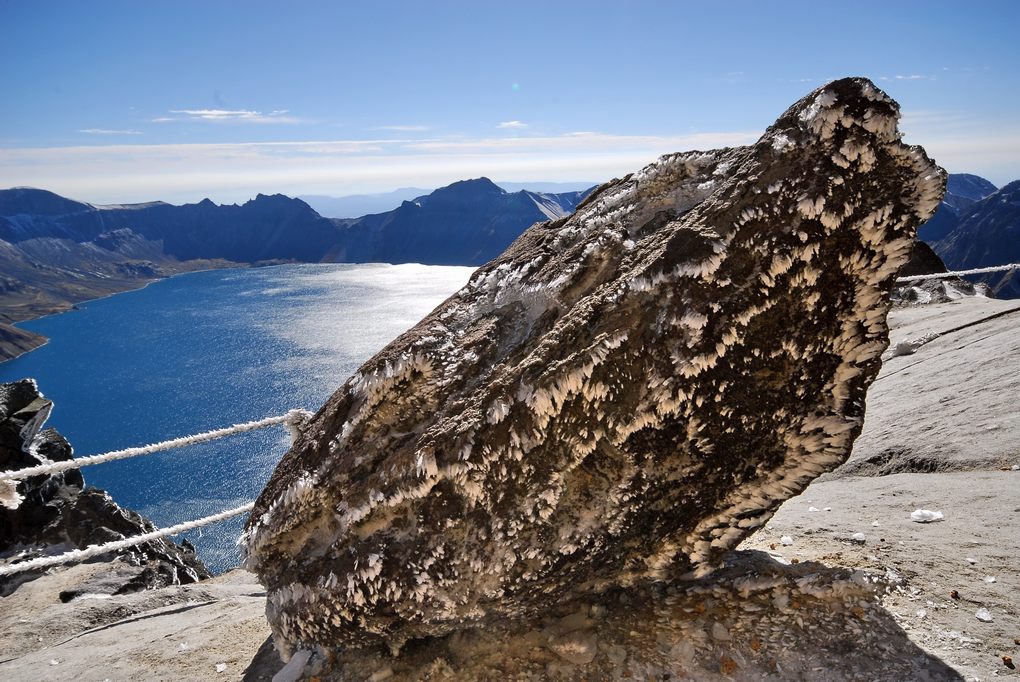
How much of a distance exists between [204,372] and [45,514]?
62.7 m

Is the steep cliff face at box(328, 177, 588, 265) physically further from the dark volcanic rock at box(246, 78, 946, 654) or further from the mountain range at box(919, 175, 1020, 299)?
the dark volcanic rock at box(246, 78, 946, 654)

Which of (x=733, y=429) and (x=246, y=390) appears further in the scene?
(x=246, y=390)

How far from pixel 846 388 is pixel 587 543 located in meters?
1.76

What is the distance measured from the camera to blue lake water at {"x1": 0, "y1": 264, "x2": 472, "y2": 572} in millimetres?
44969

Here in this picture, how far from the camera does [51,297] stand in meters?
150

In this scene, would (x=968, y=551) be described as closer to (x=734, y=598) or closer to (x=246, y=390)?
(x=734, y=598)

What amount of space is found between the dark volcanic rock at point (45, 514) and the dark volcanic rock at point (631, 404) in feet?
28.5

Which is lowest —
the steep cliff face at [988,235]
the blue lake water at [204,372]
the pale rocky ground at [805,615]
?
the blue lake water at [204,372]

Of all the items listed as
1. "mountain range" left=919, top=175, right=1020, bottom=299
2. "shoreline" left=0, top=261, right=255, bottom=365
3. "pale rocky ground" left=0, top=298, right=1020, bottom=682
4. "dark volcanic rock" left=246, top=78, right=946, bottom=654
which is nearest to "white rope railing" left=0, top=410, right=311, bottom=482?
"dark volcanic rock" left=246, top=78, right=946, bottom=654

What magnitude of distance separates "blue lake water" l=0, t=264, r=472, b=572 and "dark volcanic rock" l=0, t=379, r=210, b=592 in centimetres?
217

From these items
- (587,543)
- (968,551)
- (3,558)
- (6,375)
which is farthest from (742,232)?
(6,375)

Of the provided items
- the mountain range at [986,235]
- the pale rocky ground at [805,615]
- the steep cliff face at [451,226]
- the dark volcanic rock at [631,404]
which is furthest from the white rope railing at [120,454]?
the steep cliff face at [451,226]

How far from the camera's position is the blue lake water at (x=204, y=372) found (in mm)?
44969

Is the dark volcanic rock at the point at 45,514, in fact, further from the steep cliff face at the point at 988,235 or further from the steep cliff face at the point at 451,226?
the steep cliff face at the point at 451,226
